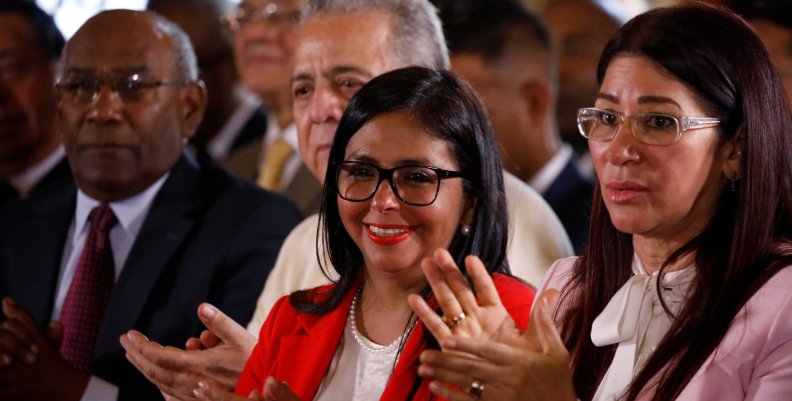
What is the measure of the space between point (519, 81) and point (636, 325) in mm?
2559

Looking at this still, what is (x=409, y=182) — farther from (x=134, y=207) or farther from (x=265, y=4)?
(x=265, y=4)

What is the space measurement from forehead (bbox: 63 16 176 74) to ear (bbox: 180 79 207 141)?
11 centimetres

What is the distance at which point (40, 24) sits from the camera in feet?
15.6

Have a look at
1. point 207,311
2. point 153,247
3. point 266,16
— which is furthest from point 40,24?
point 207,311

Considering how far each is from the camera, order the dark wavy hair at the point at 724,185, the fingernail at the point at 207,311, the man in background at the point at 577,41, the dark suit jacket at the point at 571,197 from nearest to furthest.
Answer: the dark wavy hair at the point at 724,185 < the fingernail at the point at 207,311 < the dark suit jacket at the point at 571,197 < the man in background at the point at 577,41

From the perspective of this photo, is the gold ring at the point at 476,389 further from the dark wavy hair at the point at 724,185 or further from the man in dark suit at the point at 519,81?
the man in dark suit at the point at 519,81

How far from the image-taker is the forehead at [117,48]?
3646 millimetres

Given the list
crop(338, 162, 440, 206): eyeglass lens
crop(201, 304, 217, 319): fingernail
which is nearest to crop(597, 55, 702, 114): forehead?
crop(338, 162, 440, 206): eyeglass lens

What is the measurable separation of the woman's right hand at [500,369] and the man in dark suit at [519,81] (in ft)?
8.34

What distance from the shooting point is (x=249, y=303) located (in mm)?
3480

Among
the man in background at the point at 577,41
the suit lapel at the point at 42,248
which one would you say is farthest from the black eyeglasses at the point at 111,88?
the man in background at the point at 577,41

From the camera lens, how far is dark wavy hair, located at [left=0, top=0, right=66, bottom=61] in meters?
4.73

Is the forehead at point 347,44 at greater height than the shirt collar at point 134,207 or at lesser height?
greater

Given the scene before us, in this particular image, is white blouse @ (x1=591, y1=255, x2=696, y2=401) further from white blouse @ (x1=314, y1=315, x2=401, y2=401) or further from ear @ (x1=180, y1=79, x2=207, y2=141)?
ear @ (x1=180, y1=79, x2=207, y2=141)
